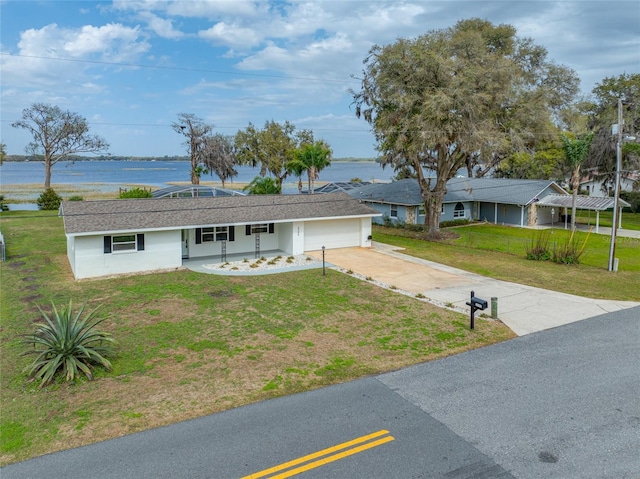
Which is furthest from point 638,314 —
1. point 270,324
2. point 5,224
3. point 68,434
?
point 5,224

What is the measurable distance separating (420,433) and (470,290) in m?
10.5

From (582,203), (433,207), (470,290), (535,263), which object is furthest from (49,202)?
(582,203)

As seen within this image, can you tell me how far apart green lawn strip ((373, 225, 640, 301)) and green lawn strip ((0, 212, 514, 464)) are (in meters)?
6.49

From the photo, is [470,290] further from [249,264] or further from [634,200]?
[634,200]

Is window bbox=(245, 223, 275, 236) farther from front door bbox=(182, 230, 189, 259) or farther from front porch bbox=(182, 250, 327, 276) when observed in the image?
front door bbox=(182, 230, 189, 259)

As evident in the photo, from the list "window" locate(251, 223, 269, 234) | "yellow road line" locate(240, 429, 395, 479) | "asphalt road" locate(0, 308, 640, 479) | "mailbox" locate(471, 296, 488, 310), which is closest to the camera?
"yellow road line" locate(240, 429, 395, 479)

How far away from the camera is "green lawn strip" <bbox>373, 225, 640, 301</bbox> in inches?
690

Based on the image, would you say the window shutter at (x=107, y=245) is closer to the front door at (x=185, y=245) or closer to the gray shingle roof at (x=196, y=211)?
the gray shingle roof at (x=196, y=211)

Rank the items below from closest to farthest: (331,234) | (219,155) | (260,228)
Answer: (260,228), (331,234), (219,155)

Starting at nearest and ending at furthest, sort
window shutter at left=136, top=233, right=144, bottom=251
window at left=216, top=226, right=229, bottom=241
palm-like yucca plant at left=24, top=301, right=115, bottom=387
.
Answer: palm-like yucca plant at left=24, top=301, right=115, bottom=387 < window shutter at left=136, top=233, right=144, bottom=251 < window at left=216, top=226, right=229, bottom=241

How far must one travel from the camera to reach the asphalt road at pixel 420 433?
6.23 m

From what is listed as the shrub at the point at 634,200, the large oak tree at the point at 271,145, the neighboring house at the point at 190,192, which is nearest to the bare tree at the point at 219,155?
the large oak tree at the point at 271,145

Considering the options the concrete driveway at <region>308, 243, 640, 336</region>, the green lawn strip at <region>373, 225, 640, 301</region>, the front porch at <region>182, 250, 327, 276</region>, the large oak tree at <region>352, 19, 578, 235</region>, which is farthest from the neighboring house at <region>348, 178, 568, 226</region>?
the front porch at <region>182, 250, 327, 276</region>

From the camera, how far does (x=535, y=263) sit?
72.7 ft
